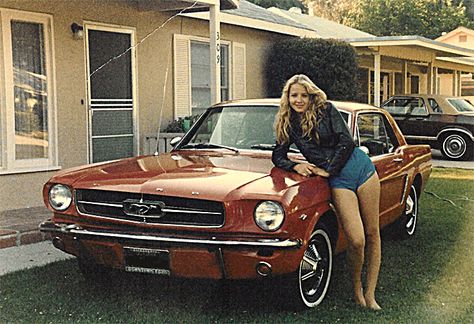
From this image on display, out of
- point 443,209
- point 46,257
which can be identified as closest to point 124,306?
point 46,257

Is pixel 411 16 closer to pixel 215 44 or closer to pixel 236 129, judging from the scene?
pixel 215 44

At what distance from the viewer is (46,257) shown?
259 inches

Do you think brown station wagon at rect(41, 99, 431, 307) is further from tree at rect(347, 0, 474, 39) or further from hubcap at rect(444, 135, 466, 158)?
tree at rect(347, 0, 474, 39)

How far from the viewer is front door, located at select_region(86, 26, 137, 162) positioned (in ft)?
34.1

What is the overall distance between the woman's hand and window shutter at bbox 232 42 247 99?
890cm

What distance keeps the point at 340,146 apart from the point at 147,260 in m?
1.56

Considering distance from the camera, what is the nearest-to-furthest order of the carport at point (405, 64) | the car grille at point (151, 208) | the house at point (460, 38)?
1. the car grille at point (151, 208)
2. the carport at point (405, 64)
3. the house at point (460, 38)

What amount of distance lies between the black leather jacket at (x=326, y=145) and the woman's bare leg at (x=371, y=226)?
0.83ft

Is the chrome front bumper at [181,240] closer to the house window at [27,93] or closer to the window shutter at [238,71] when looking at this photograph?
the house window at [27,93]

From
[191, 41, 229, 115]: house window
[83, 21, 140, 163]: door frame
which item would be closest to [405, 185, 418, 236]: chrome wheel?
[83, 21, 140, 163]: door frame

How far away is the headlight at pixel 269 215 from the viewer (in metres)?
4.66

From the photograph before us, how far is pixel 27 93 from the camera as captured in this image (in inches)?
363

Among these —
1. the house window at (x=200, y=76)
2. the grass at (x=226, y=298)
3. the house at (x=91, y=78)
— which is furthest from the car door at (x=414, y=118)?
the grass at (x=226, y=298)

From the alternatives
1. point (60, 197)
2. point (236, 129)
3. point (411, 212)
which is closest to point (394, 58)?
point (411, 212)
